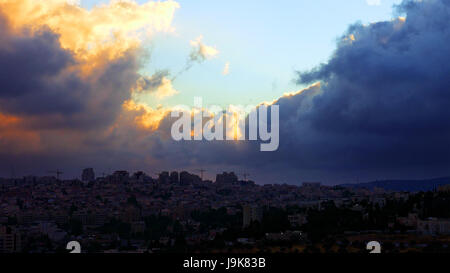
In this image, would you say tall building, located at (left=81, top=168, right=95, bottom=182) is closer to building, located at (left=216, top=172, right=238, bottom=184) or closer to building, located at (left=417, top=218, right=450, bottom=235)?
building, located at (left=216, top=172, right=238, bottom=184)

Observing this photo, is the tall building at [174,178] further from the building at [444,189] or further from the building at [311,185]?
the building at [444,189]

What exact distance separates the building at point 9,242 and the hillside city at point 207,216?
0.30 feet

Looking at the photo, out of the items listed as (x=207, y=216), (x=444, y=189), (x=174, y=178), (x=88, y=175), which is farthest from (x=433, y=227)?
(x=88, y=175)

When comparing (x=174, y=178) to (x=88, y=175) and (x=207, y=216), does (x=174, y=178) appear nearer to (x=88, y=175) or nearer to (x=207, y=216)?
(x=88, y=175)

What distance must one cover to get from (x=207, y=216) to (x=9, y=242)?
87.0 feet

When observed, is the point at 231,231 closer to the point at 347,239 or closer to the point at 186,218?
the point at 347,239

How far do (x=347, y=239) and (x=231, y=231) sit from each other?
970cm

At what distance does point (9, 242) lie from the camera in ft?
153

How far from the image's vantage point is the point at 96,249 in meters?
44.4

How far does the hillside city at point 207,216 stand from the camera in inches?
1287

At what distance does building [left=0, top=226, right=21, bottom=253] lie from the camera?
4616 centimetres

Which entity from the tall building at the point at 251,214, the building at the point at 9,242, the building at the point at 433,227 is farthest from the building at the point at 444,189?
the building at the point at 9,242
